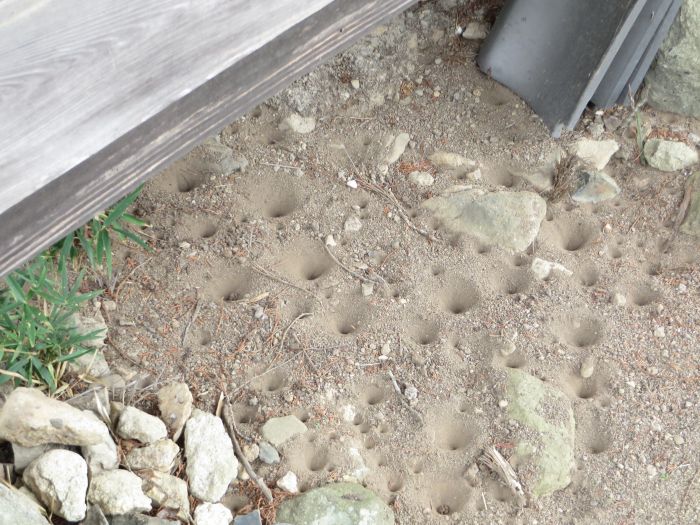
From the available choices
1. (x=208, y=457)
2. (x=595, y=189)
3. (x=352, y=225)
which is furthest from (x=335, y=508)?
(x=595, y=189)

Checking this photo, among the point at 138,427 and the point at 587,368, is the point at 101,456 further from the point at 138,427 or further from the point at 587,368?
the point at 587,368

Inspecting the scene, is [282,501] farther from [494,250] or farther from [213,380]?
[494,250]

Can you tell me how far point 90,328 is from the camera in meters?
2.58

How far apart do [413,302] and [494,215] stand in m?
0.49

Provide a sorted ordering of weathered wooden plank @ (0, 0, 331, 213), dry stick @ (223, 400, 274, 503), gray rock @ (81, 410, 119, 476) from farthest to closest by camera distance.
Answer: dry stick @ (223, 400, 274, 503) → gray rock @ (81, 410, 119, 476) → weathered wooden plank @ (0, 0, 331, 213)

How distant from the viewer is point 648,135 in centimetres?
341

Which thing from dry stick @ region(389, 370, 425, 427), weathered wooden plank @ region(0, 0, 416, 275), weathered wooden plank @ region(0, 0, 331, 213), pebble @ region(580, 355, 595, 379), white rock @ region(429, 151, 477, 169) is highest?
weathered wooden plank @ region(0, 0, 331, 213)

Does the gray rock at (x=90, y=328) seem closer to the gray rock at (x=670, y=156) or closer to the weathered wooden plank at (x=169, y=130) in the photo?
the weathered wooden plank at (x=169, y=130)

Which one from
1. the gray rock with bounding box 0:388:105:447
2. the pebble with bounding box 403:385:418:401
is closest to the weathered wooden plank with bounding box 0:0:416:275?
the gray rock with bounding box 0:388:105:447

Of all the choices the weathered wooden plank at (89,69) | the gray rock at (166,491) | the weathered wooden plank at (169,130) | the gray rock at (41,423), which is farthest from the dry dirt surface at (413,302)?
the weathered wooden plank at (89,69)

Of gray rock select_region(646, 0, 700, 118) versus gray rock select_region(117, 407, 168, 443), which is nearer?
gray rock select_region(117, 407, 168, 443)

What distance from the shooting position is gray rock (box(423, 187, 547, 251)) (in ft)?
9.92

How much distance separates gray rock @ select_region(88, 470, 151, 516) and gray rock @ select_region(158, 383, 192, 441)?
227mm

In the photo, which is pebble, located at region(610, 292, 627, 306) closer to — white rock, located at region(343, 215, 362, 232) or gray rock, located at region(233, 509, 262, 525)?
white rock, located at region(343, 215, 362, 232)
